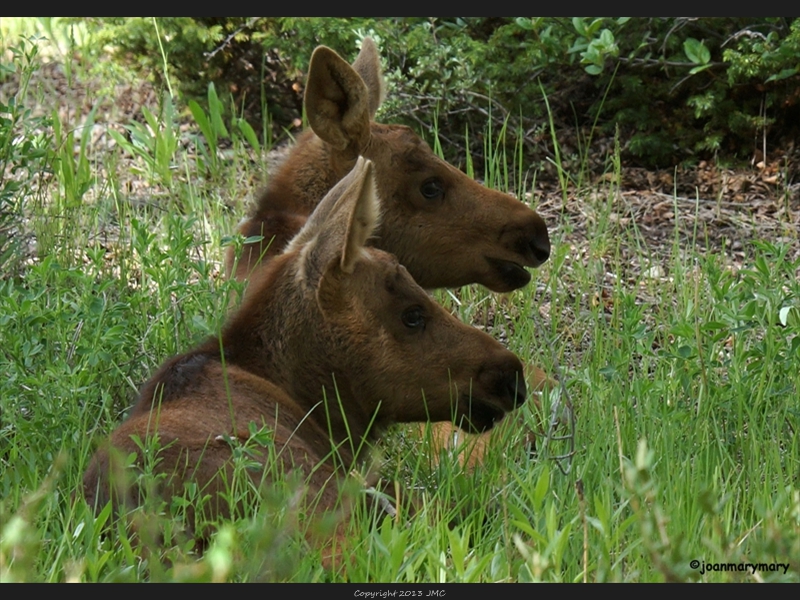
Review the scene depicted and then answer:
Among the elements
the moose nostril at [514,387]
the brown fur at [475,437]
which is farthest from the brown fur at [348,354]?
the brown fur at [475,437]

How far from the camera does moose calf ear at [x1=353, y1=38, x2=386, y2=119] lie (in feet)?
23.5

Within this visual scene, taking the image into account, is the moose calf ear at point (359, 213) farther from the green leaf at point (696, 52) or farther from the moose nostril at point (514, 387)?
the green leaf at point (696, 52)

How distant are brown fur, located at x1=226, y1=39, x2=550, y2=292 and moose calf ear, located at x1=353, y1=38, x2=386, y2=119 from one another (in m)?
0.54

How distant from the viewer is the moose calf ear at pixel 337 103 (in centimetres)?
633

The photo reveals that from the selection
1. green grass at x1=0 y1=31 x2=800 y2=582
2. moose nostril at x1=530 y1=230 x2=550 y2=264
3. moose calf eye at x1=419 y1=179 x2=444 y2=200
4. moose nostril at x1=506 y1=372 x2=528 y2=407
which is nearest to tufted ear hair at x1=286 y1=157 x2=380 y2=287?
green grass at x1=0 y1=31 x2=800 y2=582

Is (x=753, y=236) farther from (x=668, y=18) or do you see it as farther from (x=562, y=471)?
(x=562, y=471)

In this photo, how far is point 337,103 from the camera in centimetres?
655

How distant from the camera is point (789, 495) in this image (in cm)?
453

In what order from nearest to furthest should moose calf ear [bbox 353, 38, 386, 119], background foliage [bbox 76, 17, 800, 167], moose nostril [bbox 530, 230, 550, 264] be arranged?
moose nostril [bbox 530, 230, 550, 264]
moose calf ear [bbox 353, 38, 386, 119]
background foliage [bbox 76, 17, 800, 167]

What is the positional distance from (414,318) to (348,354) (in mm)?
314

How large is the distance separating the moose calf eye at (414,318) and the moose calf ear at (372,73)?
2425 mm

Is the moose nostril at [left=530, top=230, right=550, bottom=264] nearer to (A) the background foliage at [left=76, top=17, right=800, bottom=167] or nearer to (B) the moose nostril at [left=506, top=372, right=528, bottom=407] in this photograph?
(B) the moose nostril at [left=506, top=372, right=528, bottom=407]

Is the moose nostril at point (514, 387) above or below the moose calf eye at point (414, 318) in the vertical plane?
below

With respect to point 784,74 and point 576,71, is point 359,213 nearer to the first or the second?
point 784,74
